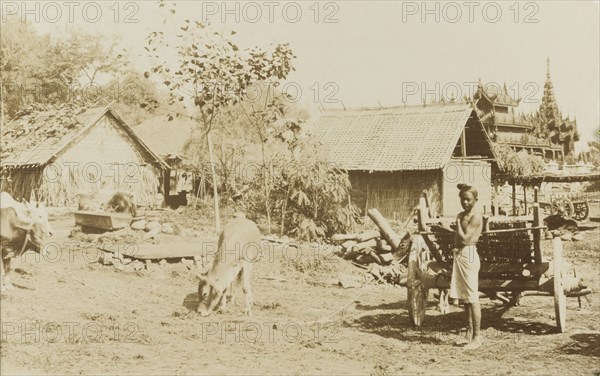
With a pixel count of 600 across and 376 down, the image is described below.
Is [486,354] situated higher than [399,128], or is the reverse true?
[399,128]

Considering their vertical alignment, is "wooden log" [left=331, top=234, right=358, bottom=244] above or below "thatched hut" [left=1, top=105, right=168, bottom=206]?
below

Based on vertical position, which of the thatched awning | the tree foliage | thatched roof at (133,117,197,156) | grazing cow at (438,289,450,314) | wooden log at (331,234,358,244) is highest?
thatched roof at (133,117,197,156)

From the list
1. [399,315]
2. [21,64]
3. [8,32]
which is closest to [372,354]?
[399,315]

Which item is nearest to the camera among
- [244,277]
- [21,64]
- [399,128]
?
[244,277]

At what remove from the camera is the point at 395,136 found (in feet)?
82.0

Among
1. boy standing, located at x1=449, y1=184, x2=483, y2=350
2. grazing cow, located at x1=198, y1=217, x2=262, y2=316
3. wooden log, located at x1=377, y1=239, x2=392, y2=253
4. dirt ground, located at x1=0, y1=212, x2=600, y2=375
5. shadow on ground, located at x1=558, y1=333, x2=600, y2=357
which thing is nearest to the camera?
dirt ground, located at x1=0, y1=212, x2=600, y2=375

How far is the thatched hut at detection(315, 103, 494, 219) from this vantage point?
2295 cm

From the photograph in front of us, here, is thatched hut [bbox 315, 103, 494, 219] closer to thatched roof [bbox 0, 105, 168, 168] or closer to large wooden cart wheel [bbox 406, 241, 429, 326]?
thatched roof [bbox 0, 105, 168, 168]

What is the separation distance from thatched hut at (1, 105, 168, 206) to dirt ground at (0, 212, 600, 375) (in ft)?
41.6

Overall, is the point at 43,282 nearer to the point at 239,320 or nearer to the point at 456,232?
the point at 239,320

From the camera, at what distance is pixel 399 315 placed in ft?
32.6

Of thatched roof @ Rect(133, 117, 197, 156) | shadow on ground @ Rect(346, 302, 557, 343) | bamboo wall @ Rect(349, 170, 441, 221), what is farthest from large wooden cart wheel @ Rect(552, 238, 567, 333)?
thatched roof @ Rect(133, 117, 197, 156)

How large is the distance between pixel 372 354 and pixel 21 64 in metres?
32.6

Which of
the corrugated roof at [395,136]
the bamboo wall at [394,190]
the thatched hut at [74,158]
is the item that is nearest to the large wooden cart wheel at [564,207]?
the corrugated roof at [395,136]
